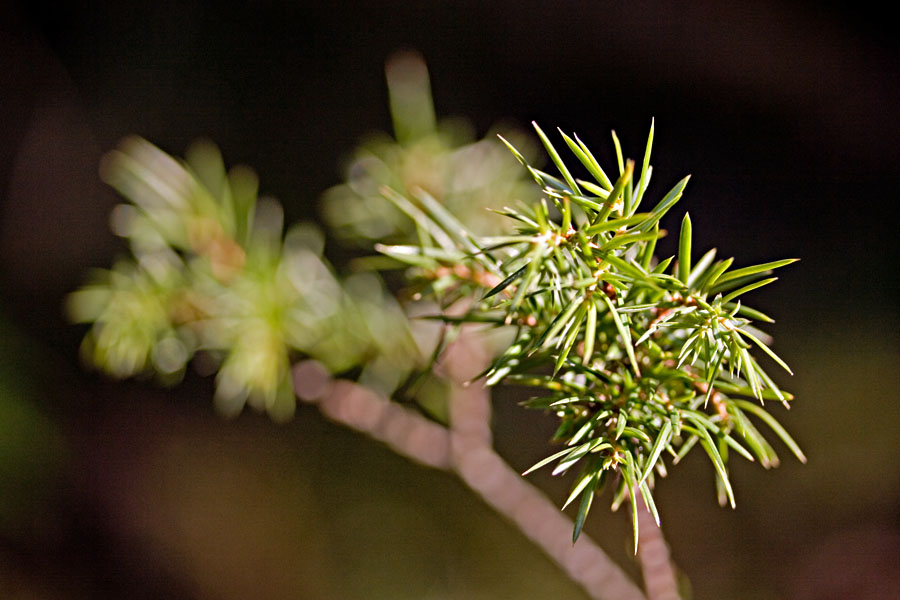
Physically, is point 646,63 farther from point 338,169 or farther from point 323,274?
point 323,274

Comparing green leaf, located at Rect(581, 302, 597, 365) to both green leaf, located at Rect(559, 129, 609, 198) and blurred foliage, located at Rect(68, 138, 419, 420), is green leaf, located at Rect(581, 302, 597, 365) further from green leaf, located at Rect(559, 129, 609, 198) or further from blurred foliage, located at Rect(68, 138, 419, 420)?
blurred foliage, located at Rect(68, 138, 419, 420)

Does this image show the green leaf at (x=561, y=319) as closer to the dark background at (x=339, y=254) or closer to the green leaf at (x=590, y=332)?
the green leaf at (x=590, y=332)

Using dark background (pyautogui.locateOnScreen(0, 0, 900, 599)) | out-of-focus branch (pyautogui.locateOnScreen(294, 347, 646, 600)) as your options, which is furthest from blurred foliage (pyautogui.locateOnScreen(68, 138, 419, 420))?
dark background (pyautogui.locateOnScreen(0, 0, 900, 599))

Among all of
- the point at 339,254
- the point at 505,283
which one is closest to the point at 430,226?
the point at 505,283

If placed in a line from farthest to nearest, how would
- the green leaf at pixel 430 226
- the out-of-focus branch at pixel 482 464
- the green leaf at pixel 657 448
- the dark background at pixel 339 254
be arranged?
the dark background at pixel 339 254, the out-of-focus branch at pixel 482 464, the green leaf at pixel 430 226, the green leaf at pixel 657 448

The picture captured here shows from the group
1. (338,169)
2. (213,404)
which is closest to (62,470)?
(213,404)

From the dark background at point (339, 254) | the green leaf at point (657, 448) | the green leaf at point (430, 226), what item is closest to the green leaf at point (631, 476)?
the green leaf at point (657, 448)
